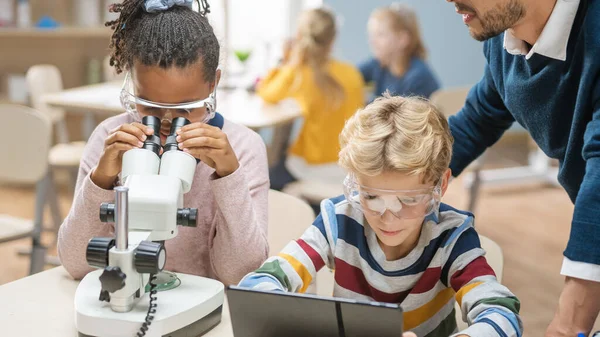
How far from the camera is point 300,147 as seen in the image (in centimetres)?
393

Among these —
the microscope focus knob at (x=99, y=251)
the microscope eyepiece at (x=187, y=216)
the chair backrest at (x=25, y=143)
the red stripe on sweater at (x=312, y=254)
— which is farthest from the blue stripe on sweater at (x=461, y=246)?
the chair backrest at (x=25, y=143)

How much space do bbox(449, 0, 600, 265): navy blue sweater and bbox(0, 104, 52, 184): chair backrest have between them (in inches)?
68.4

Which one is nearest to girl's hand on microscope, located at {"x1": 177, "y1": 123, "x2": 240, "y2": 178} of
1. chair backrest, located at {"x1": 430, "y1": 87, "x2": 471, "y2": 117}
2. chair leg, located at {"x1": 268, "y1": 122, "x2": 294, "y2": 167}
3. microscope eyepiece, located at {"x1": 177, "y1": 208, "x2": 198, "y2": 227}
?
microscope eyepiece, located at {"x1": 177, "y1": 208, "x2": 198, "y2": 227}

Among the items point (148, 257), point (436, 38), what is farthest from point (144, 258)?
point (436, 38)

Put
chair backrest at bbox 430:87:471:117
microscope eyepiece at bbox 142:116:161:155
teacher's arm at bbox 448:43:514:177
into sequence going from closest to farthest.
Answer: microscope eyepiece at bbox 142:116:161:155 < teacher's arm at bbox 448:43:514:177 < chair backrest at bbox 430:87:471:117

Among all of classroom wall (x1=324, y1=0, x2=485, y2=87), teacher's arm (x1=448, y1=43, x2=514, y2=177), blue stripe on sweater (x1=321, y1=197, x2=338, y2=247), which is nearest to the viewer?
blue stripe on sweater (x1=321, y1=197, x2=338, y2=247)

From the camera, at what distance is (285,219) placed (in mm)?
1836

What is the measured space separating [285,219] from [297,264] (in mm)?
498

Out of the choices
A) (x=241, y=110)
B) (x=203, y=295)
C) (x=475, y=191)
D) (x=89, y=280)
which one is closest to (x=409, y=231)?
(x=203, y=295)

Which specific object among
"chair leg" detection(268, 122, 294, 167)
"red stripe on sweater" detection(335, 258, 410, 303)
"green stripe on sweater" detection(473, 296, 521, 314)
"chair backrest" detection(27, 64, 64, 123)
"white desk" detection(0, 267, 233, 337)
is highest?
"green stripe on sweater" detection(473, 296, 521, 314)

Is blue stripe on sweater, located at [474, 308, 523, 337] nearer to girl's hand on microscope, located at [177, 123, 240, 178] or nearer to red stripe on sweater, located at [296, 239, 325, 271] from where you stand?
red stripe on sweater, located at [296, 239, 325, 271]

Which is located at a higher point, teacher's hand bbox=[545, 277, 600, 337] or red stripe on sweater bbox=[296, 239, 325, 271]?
teacher's hand bbox=[545, 277, 600, 337]

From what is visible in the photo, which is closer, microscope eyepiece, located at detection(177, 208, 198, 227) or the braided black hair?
microscope eyepiece, located at detection(177, 208, 198, 227)

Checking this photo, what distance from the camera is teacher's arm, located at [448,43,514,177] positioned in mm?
1691
